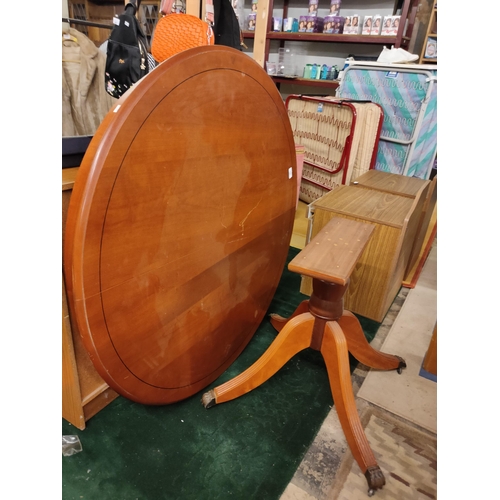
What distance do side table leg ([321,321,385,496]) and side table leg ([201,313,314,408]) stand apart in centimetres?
8

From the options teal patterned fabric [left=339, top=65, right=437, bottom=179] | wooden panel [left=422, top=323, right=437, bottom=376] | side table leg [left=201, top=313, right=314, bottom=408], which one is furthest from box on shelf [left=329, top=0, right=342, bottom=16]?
side table leg [left=201, top=313, right=314, bottom=408]

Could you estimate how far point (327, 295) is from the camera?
1362mm

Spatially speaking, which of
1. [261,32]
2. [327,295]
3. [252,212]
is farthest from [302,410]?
[261,32]

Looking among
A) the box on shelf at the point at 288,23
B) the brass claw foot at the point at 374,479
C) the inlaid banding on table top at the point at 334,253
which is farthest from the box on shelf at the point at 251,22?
the brass claw foot at the point at 374,479

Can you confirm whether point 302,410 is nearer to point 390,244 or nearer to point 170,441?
point 170,441

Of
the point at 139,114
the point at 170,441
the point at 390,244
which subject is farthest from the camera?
the point at 390,244

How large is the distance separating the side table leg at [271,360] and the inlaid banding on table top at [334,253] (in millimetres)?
259

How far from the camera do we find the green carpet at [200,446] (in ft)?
3.84

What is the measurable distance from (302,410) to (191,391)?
1.46ft

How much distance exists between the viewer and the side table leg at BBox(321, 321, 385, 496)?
1218mm

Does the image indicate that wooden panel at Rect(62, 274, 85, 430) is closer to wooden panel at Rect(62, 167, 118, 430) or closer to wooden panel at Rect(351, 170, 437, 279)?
wooden panel at Rect(62, 167, 118, 430)

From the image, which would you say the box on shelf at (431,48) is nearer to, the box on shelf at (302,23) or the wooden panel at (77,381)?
the box on shelf at (302,23)

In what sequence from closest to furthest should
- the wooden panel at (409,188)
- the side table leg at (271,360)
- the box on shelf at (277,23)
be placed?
1. the side table leg at (271,360)
2. the wooden panel at (409,188)
3. the box on shelf at (277,23)

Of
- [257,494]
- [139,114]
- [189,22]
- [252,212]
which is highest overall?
[189,22]
